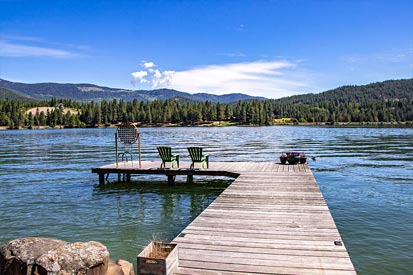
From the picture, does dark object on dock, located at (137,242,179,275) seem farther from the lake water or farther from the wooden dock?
the lake water

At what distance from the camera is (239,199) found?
37.3ft

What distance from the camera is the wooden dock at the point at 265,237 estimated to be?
6.02m

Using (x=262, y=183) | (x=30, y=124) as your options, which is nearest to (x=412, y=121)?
(x=30, y=124)

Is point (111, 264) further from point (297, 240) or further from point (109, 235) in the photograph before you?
point (109, 235)

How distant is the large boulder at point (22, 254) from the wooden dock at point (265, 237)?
226 cm

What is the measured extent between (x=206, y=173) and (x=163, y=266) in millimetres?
12135

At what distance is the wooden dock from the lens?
237 inches

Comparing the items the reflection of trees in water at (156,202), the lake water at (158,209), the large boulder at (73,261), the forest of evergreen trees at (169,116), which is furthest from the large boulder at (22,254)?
the forest of evergreen trees at (169,116)

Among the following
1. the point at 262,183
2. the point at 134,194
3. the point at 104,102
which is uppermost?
the point at 104,102

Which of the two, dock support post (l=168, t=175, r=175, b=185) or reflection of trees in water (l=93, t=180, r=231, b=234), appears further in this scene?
dock support post (l=168, t=175, r=175, b=185)

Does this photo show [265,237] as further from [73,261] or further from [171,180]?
[171,180]

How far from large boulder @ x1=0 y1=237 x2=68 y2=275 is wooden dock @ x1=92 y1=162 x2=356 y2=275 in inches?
88.8

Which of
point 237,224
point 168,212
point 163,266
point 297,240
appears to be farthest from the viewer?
point 168,212

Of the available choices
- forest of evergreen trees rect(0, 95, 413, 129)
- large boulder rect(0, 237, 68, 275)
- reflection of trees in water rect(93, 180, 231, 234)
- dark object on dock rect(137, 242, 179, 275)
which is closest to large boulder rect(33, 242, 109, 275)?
large boulder rect(0, 237, 68, 275)
